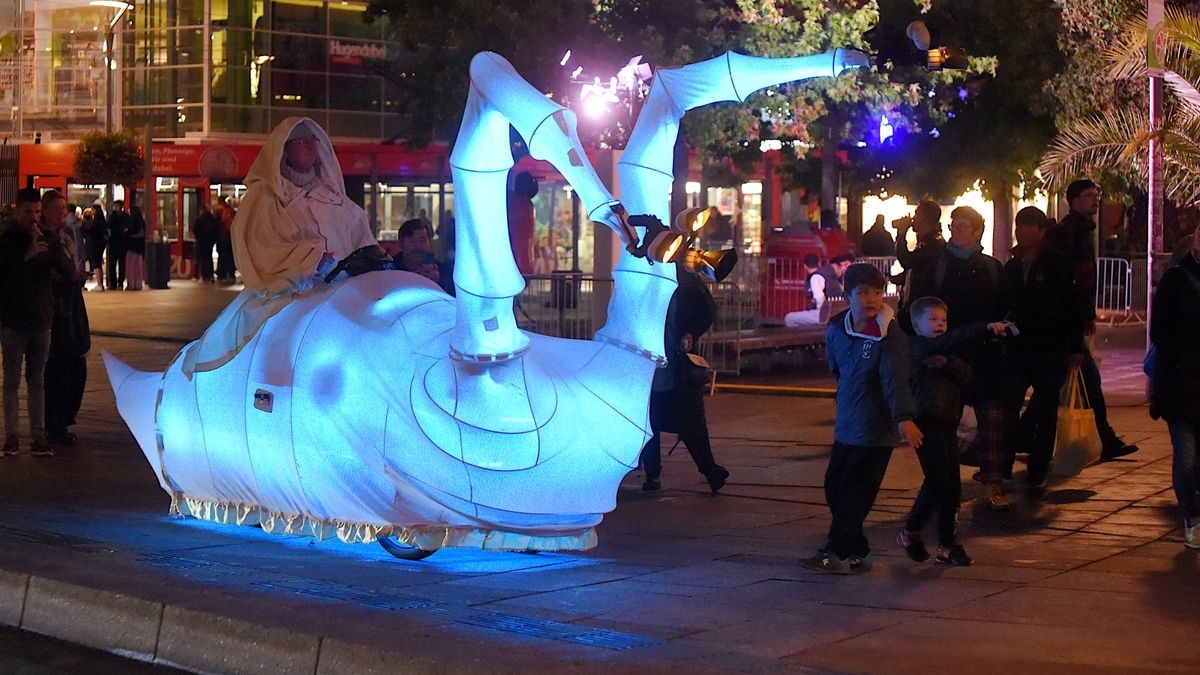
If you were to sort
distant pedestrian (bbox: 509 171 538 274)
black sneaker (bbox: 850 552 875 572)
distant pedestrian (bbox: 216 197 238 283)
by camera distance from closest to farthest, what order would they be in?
black sneaker (bbox: 850 552 875 572) < distant pedestrian (bbox: 509 171 538 274) < distant pedestrian (bbox: 216 197 238 283)

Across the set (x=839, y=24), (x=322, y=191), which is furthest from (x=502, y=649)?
(x=839, y=24)

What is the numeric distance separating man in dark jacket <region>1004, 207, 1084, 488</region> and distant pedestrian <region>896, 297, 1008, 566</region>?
68.3 inches

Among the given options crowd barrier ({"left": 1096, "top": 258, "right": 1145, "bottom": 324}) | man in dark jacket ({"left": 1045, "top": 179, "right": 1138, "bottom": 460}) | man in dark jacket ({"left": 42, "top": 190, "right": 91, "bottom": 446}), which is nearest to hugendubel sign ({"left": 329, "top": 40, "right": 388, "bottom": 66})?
crowd barrier ({"left": 1096, "top": 258, "right": 1145, "bottom": 324})

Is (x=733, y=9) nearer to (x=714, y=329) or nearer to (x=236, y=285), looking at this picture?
(x=714, y=329)

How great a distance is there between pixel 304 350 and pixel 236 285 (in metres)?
31.3

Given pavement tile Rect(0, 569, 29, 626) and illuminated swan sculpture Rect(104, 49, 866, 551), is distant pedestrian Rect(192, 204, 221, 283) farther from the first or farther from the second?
pavement tile Rect(0, 569, 29, 626)

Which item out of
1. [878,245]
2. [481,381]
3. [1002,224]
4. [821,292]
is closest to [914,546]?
[481,381]

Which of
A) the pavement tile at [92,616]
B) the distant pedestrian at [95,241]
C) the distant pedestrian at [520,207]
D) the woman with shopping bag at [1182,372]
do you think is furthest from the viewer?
the distant pedestrian at [95,241]

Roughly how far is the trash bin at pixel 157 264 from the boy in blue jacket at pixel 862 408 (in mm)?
30407

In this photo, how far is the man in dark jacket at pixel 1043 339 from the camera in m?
10.1

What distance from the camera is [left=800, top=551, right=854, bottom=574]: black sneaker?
780 centimetres

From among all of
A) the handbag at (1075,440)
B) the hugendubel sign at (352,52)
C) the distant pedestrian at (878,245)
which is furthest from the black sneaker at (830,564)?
the hugendubel sign at (352,52)

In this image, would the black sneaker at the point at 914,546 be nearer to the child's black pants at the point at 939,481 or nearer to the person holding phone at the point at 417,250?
the child's black pants at the point at 939,481

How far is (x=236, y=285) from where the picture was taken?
126 feet
